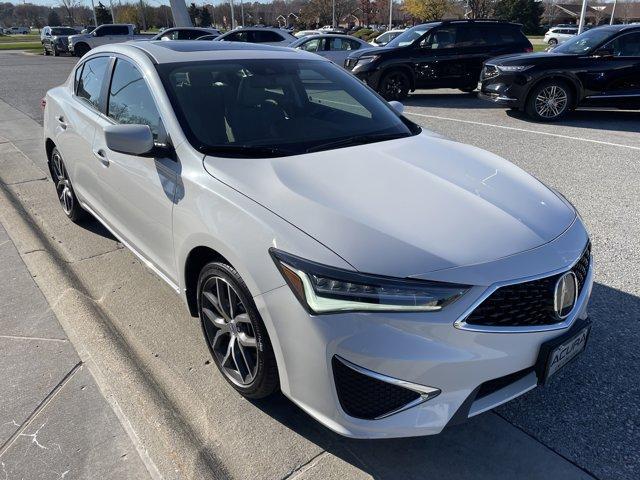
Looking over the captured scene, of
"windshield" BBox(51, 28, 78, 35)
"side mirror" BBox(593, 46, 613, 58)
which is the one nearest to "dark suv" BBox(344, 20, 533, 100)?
"side mirror" BBox(593, 46, 613, 58)

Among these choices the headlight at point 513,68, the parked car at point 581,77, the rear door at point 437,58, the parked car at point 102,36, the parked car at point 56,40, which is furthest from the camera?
the parked car at point 56,40

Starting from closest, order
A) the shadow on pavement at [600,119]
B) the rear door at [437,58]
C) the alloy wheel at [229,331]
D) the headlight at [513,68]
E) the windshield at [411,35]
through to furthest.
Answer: the alloy wheel at [229,331] < the shadow on pavement at [600,119] < the headlight at [513,68] < the rear door at [437,58] < the windshield at [411,35]

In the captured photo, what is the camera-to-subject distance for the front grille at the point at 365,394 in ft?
6.36

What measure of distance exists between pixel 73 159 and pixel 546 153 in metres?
5.98

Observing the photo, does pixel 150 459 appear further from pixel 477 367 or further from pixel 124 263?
pixel 124 263

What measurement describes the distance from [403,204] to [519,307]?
0.65 meters

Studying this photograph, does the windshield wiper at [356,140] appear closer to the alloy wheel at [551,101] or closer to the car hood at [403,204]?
the car hood at [403,204]

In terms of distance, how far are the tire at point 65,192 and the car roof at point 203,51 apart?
4.91 feet

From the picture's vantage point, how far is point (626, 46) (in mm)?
9188

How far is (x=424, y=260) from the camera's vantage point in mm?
1958

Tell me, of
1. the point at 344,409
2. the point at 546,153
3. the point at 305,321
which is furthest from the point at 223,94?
the point at 546,153

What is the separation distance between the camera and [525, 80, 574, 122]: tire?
926 centimetres

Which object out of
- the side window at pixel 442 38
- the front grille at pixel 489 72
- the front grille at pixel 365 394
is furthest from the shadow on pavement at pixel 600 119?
the front grille at pixel 365 394

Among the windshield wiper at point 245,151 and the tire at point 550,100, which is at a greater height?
the windshield wiper at point 245,151
